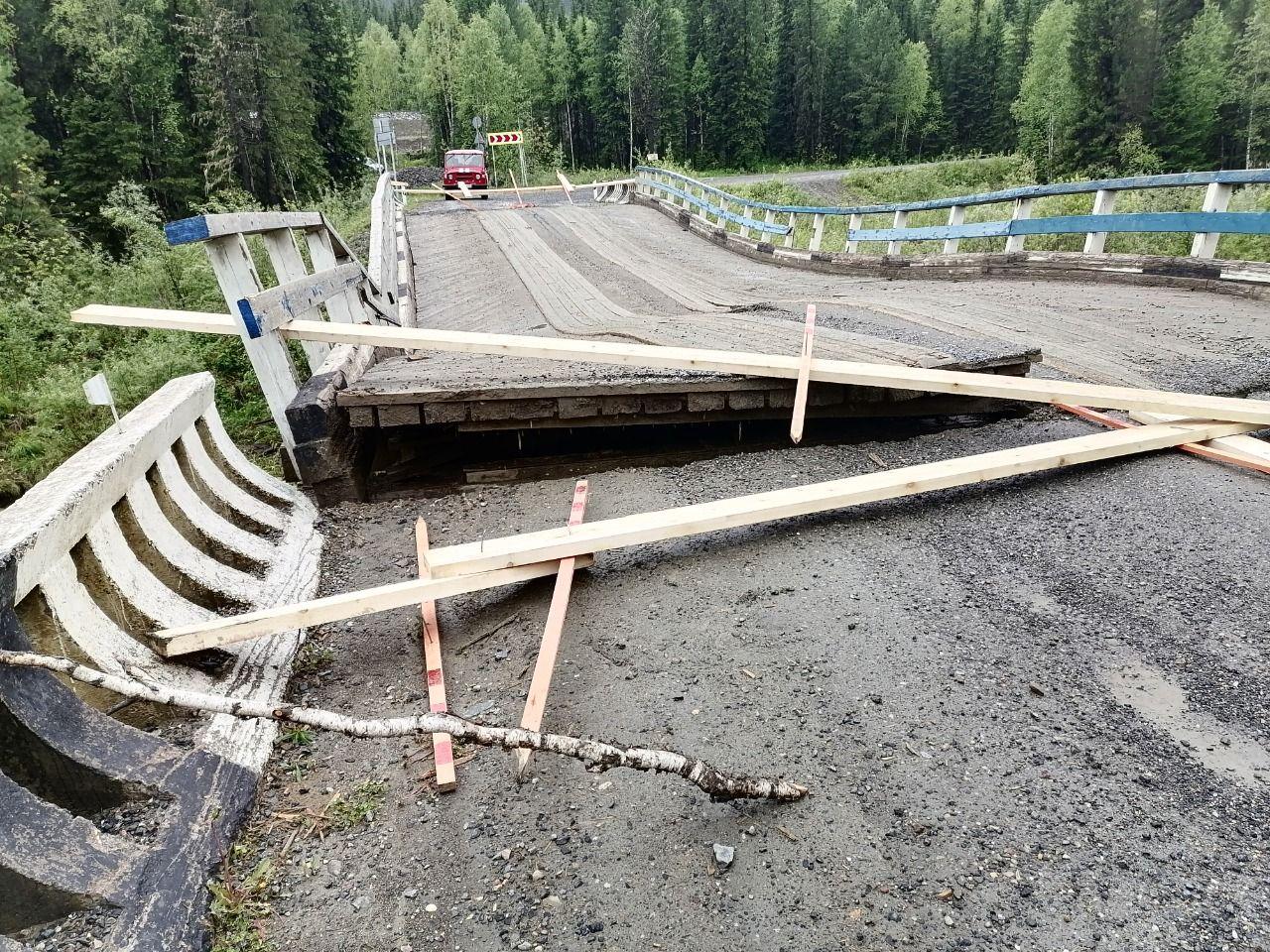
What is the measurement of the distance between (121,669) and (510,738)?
1.61 metres

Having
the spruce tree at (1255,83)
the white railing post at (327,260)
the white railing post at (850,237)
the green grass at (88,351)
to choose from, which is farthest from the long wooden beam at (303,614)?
the spruce tree at (1255,83)

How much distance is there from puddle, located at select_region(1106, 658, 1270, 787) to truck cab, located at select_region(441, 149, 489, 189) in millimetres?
31878

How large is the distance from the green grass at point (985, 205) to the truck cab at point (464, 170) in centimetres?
1205

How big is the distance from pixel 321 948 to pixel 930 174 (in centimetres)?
6321

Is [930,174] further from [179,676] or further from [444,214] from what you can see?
[179,676]

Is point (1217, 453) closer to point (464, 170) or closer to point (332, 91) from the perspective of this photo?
point (464, 170)

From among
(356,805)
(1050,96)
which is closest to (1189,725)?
(356,805)

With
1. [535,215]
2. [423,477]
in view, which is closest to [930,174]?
[535,215]

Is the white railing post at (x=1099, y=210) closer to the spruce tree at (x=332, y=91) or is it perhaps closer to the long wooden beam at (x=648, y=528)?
the long wooden beam at (x=648, y=528)

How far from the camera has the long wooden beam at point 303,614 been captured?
314 cm

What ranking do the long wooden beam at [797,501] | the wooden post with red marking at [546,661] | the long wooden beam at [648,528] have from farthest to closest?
the long wooden beam at [797,501] < the long wooden beam at [648,528] < the wooden post with red marking at [546,661]

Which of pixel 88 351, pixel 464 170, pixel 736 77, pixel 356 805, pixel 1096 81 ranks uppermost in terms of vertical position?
pixel 736 77

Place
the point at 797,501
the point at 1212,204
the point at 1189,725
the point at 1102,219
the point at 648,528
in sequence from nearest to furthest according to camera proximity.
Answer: the point at 1189,725, the point at 648,528, the point at 797,501, the point at 1212,204, the point at 1102,219

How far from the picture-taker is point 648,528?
152 inches
